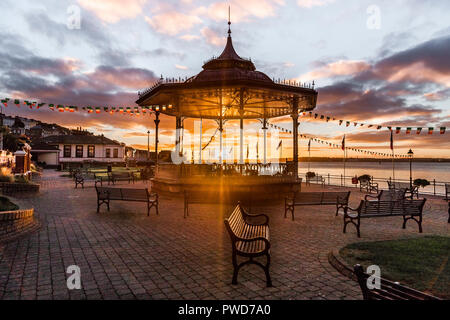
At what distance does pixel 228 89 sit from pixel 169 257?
12.3m

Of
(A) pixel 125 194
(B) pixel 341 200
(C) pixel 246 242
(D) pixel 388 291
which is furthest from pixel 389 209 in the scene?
(A) pixel 125 194

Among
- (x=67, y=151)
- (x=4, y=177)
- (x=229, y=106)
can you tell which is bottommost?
(x=4, y=177)

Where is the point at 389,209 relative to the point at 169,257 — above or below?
above

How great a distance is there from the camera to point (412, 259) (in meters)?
5.69

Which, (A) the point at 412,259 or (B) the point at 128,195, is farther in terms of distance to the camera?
(B) the point at 128,195

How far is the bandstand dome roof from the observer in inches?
581

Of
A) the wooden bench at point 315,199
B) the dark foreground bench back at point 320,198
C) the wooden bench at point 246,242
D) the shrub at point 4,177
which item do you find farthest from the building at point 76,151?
the wooden bench at point 246,242

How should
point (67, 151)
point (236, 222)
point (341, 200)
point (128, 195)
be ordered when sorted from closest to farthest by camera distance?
point (236, 222)
point (341, 200)
point (128, 195)
point (67, 151)

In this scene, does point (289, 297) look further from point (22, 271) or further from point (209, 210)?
point (209, 210)

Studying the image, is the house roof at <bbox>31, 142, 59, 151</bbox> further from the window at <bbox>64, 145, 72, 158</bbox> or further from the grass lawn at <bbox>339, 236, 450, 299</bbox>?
the grass lawn at <bbox>339, 236, 450, 299</bbox>

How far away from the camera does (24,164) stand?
23.8 m

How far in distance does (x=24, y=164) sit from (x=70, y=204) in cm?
1502

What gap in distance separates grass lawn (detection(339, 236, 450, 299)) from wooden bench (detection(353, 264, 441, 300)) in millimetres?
1941

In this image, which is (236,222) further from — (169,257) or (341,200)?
(341,200)
